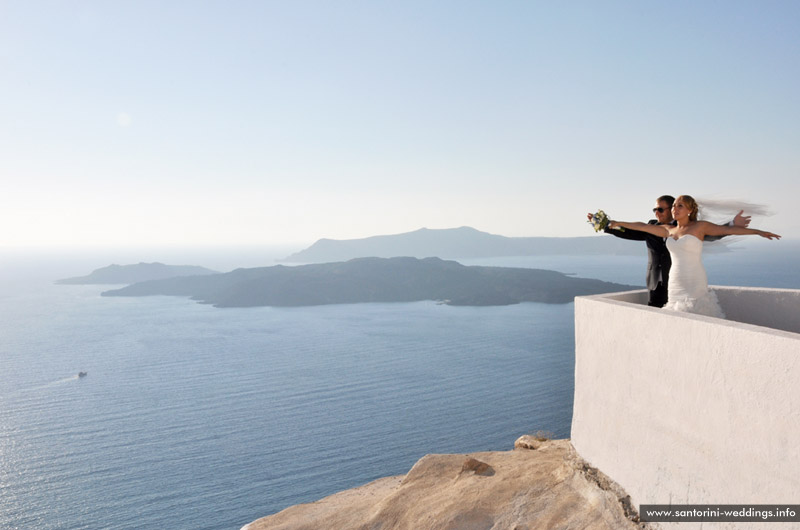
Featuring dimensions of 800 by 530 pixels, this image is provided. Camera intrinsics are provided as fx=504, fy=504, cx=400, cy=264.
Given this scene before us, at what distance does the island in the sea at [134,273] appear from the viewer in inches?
6914

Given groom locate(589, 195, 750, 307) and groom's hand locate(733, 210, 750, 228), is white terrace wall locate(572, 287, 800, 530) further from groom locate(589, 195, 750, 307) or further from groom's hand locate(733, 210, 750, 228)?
groom's hand locate(733, 210, 750, 228)

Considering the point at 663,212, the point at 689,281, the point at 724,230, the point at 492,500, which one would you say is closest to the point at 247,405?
the point at 492,500

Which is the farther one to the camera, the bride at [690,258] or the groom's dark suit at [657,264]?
the groom's dark suit at [657,264]

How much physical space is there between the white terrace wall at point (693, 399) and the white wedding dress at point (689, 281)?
63cm

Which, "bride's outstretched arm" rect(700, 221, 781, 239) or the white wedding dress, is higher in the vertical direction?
"bride's outstretched arm" rect(700, 221, 781, 239)

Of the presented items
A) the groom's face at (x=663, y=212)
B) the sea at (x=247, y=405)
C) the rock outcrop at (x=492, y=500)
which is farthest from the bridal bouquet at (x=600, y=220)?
the sea at (x=247, y=405)

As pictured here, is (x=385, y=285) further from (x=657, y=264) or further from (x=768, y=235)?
(x=768, y=235)

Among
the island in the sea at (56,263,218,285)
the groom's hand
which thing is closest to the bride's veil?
the groom's hand

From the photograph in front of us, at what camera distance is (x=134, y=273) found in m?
179

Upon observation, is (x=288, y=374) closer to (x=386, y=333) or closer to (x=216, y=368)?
(x=216, y=368)

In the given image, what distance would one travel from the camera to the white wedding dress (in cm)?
Result: 510

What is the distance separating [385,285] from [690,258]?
125 meters

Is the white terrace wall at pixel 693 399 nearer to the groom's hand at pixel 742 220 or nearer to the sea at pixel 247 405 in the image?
the groom's hand at pixel 742 220

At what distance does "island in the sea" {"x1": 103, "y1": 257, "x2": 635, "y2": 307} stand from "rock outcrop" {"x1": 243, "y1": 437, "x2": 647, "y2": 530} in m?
108
